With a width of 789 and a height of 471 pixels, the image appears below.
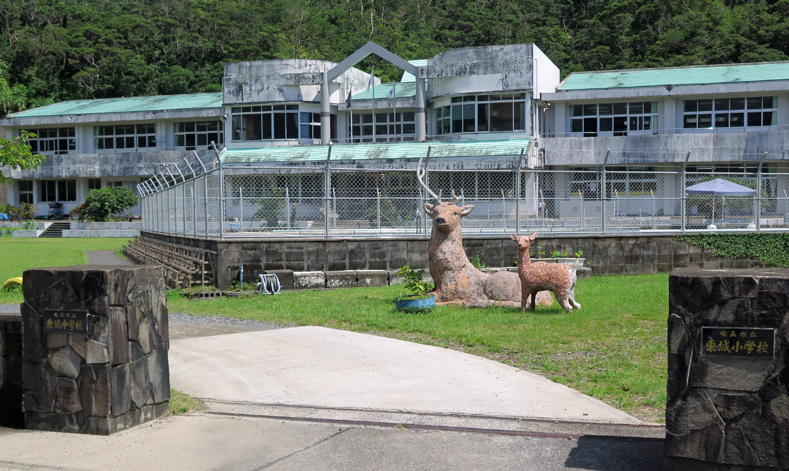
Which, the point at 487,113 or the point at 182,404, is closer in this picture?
the point at 182,404

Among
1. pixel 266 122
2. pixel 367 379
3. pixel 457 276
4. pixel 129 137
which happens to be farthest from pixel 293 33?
pixel 367 379

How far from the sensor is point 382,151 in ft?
118

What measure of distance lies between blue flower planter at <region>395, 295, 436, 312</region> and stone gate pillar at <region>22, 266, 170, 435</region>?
608cm

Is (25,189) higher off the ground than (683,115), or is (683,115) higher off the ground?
(683,115)

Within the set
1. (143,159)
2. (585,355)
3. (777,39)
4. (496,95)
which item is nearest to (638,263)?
(585,355)

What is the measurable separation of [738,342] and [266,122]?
124 feet

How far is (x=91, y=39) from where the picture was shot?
71.2 meters

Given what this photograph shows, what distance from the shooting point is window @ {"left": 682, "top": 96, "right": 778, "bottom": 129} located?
3669 cm

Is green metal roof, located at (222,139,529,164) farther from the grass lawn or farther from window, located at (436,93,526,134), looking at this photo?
the grass lawn

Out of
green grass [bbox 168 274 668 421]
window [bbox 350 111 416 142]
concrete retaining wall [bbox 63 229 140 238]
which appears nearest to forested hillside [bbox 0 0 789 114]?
window [bbox 350 111 416 142]

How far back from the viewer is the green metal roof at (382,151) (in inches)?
1361

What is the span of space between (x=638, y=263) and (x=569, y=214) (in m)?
2.35

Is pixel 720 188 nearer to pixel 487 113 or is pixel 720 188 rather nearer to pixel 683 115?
pixel 487 113

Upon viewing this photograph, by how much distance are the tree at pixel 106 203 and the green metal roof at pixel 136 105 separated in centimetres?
720
